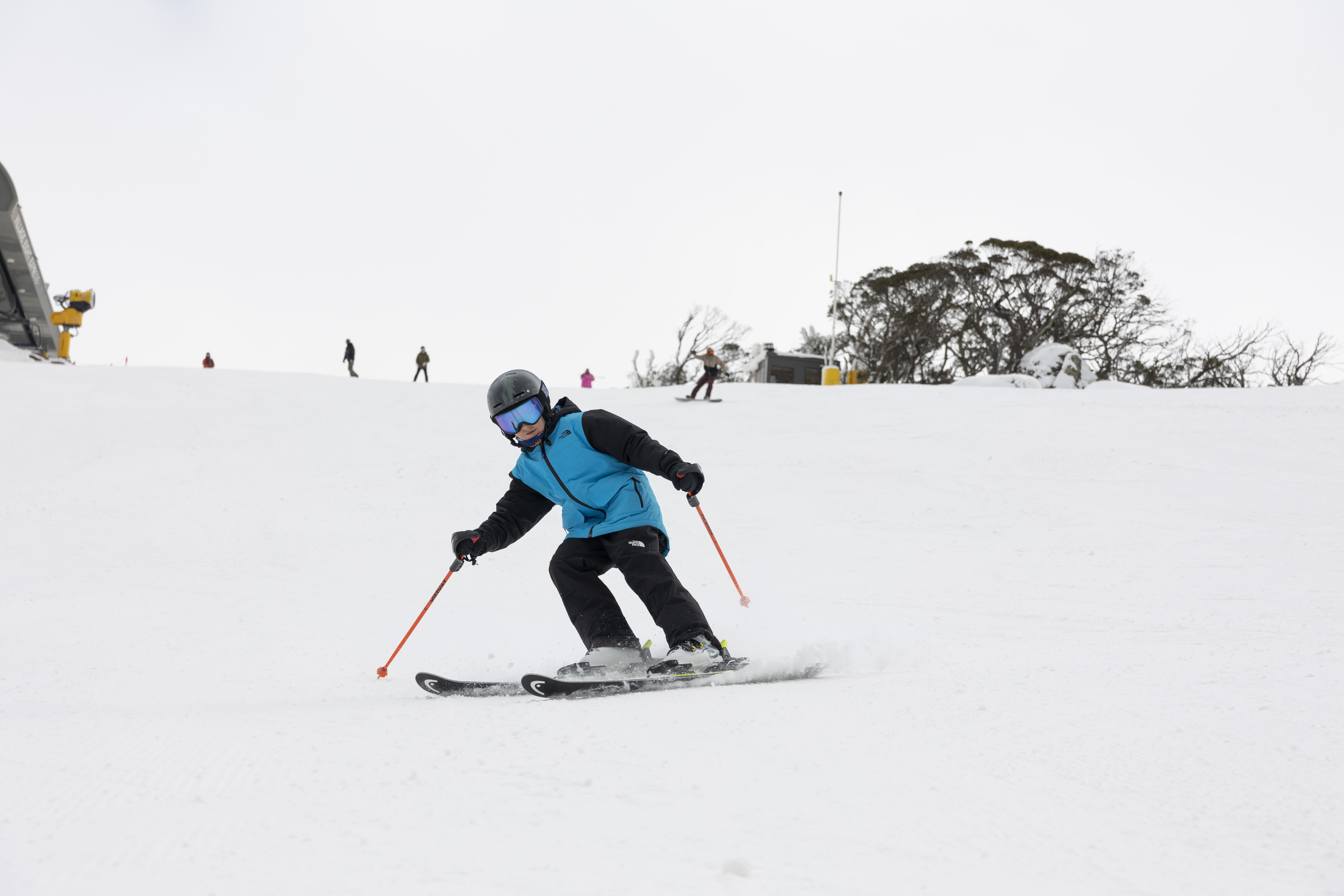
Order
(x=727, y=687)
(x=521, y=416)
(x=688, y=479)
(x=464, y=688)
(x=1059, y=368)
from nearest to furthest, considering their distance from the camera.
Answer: (x=727, y=687) → (x=464, y=688) → (x=688, y=479) → (x=521, y=416) → (x=1059, y=368)

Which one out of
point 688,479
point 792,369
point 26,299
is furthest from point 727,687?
point 26,299

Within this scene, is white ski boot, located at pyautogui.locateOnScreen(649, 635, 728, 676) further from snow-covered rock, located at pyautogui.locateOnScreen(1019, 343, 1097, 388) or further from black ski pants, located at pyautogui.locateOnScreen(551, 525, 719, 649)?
snow-covered rock, located at pyautogui.locateOnScreen(1019, 343, 1097, 388)

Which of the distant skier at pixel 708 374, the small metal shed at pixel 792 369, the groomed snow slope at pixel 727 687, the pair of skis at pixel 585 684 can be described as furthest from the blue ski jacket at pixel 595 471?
the small metal shed at pixel 792 369

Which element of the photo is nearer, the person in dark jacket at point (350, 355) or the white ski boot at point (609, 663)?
the white ski boot at point (609, 663)

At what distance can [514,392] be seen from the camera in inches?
147

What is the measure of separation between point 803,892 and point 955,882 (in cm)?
27

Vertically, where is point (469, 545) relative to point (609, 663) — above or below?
above

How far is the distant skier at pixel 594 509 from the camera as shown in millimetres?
3627

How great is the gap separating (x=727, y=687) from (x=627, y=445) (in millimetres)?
1270

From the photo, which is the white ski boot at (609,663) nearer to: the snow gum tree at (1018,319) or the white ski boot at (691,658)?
the white ski boot at (691,658)

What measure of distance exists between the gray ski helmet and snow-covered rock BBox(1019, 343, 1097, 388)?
25.3m

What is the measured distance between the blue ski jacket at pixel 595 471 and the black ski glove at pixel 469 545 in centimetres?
4

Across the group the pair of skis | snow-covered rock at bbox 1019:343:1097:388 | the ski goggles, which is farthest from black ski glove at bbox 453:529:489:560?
snow-covered rock at bbox 1019:343:1097:388

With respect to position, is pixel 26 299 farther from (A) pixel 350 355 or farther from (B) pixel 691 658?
(B) pixel 691 658
